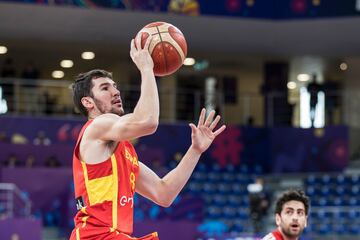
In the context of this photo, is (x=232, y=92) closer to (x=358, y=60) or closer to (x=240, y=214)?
(x=358, y=60)

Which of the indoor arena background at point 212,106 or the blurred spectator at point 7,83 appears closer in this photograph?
the indoor arena background at point 212,106

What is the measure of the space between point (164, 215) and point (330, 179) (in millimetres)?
6020

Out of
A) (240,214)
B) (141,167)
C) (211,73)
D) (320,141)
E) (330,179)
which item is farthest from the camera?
(211,73)

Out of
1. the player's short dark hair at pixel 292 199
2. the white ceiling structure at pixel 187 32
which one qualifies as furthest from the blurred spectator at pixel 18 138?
the player's short dark hair at pixel 292 199

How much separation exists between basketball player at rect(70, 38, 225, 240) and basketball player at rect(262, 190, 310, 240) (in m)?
2.11

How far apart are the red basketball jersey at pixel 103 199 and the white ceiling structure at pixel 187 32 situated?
18033mm

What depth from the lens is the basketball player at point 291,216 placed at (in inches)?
283

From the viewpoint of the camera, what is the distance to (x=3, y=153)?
21812 mm

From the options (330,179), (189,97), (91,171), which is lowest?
(91,171)

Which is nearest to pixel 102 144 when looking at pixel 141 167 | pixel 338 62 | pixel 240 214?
pixel 141 167

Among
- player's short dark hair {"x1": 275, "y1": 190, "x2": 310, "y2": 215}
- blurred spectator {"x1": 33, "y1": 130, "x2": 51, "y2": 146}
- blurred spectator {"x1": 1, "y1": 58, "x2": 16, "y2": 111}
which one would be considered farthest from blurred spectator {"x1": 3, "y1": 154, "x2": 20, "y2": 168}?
player's short dark hair {"x1": 275, "y1": 190, "x2": 310, "y2": 215}

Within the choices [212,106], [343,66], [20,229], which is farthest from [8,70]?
[343,66]

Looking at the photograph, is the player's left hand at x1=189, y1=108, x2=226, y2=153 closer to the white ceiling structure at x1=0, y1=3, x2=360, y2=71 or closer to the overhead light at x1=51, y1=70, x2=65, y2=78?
the white ceiling structure at x1=0, y1=3, x2=360, y2=71

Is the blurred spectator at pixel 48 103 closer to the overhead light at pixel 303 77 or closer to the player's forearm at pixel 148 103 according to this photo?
the overhead light at pixel 303 77
